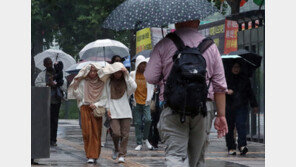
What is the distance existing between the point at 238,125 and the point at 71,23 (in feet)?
107

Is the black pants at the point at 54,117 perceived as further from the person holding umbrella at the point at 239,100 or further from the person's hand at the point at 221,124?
the person's hand at the point at 221,124

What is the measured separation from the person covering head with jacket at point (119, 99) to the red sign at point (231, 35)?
11.3 meters

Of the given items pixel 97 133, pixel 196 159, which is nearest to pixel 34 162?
pixel 97 133

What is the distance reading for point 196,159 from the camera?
6062 millimetres

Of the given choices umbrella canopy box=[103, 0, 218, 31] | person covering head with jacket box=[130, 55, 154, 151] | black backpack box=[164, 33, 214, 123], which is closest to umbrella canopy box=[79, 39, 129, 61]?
person covering head with jacket box=[130, 55, 154, 151]

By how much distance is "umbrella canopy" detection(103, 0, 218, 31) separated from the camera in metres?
6.27

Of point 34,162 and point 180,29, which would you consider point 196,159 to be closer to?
point 180,29

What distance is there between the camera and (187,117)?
19.2ft

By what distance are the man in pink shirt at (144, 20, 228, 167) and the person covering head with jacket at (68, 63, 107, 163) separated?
19.0 ft

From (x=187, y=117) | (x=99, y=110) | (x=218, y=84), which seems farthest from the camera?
(x=99, y=110)

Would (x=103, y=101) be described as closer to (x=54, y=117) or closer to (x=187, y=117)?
(x=54, y=117)

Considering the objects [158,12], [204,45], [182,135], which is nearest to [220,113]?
[182,135]

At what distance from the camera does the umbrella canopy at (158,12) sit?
627 cm

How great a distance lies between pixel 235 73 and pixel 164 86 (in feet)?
24.4
